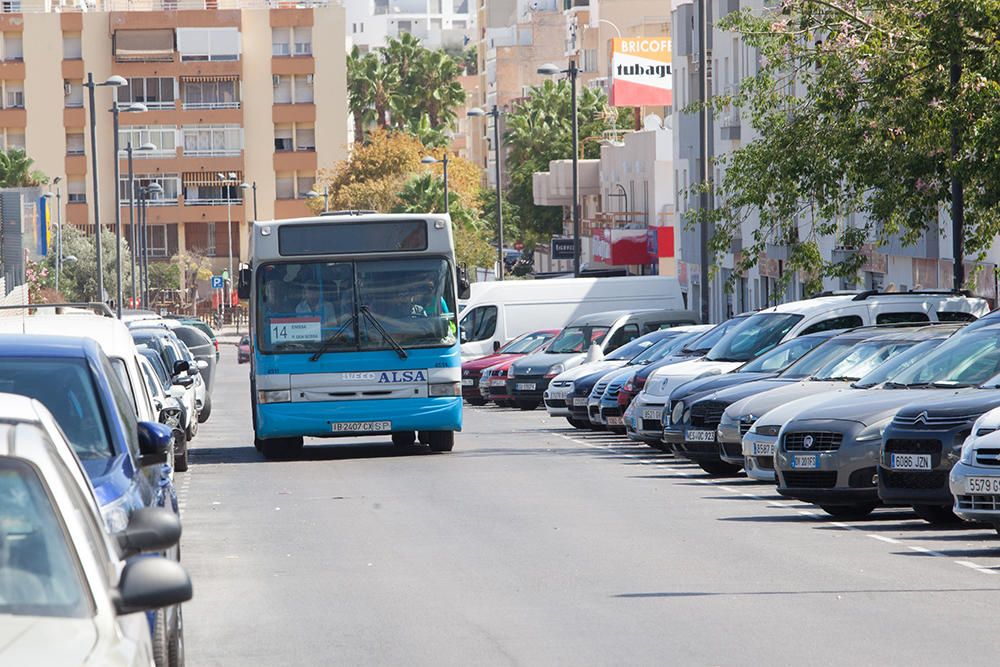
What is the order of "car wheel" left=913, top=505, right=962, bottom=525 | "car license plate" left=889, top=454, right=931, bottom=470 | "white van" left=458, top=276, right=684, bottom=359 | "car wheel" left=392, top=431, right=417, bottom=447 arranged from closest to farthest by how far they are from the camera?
"car license plate" left=889, top=454, right=931, bottom=470 → "car wheel" left=913, top=505, right=962, bottom=525 → "car wheel" left=392, top=431, right=417, bottom=447 → "white van" left=458, top=276, right=684, bottom=359

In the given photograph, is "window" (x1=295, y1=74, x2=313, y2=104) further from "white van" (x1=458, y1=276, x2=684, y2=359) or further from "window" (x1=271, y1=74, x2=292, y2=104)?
"white van" (x1=458, y1=276, x2=684, y2=359)

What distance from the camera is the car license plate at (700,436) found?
21.8 m

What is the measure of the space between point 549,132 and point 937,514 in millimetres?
92157

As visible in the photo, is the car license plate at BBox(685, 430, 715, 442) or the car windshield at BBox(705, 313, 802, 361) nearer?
the car license plate at BBox(685, 430, 715, 442)

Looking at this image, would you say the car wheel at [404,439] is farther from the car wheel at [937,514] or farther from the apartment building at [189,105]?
the apartment building at [189,105]

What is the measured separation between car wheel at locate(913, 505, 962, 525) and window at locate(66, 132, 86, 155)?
10737cm


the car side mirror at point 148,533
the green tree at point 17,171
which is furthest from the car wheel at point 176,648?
the green tree at point 17,171

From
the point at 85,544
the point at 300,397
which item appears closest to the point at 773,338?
the point at 300,397

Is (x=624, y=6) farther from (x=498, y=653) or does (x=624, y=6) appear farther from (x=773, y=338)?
(x=498, y=653)

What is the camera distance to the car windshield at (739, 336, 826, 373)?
76.2 ft

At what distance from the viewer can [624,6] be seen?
121438mm

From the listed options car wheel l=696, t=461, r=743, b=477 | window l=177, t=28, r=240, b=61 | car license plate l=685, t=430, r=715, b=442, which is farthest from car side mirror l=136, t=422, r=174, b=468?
window l=177, t=28, r=240, b=61

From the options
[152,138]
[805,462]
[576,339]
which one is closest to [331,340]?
[805,462]

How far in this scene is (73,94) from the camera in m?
120
